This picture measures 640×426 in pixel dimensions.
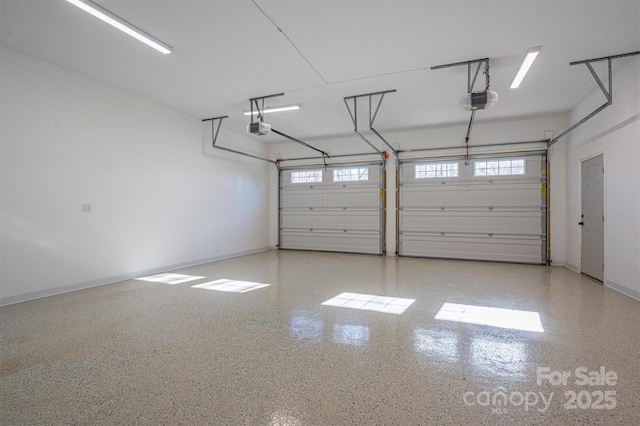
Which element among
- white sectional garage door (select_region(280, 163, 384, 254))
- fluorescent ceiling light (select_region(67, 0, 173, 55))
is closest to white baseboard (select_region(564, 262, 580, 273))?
white sectional garage door (select_region(280, 163, 384, 254))

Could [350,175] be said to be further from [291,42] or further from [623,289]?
[623,289]

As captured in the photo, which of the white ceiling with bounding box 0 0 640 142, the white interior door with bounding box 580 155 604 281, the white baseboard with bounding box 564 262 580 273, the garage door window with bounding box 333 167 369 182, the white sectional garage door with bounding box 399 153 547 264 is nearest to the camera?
the white ceiling with bounding box 0 0 640 142

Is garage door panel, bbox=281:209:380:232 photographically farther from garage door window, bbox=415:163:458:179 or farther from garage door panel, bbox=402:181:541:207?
garage door window, bbox=415:163:458:179

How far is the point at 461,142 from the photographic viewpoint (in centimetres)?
725

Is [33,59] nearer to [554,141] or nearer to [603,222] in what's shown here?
[603,222]

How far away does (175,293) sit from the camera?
4289 mm

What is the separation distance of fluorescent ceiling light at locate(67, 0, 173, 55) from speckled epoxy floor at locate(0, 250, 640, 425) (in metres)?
3.23

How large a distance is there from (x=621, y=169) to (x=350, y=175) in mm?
5521

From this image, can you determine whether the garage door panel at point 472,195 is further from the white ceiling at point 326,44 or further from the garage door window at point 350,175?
the white ceiling at point 326,44

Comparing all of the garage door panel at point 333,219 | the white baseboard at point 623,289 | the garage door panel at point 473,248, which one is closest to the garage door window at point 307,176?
the garage door panel at point 333,219

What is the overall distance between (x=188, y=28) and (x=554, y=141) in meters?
7.19

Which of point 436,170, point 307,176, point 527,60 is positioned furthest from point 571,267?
point 307,176

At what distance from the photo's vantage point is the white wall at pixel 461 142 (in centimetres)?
653

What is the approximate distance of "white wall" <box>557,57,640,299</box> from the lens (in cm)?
397
